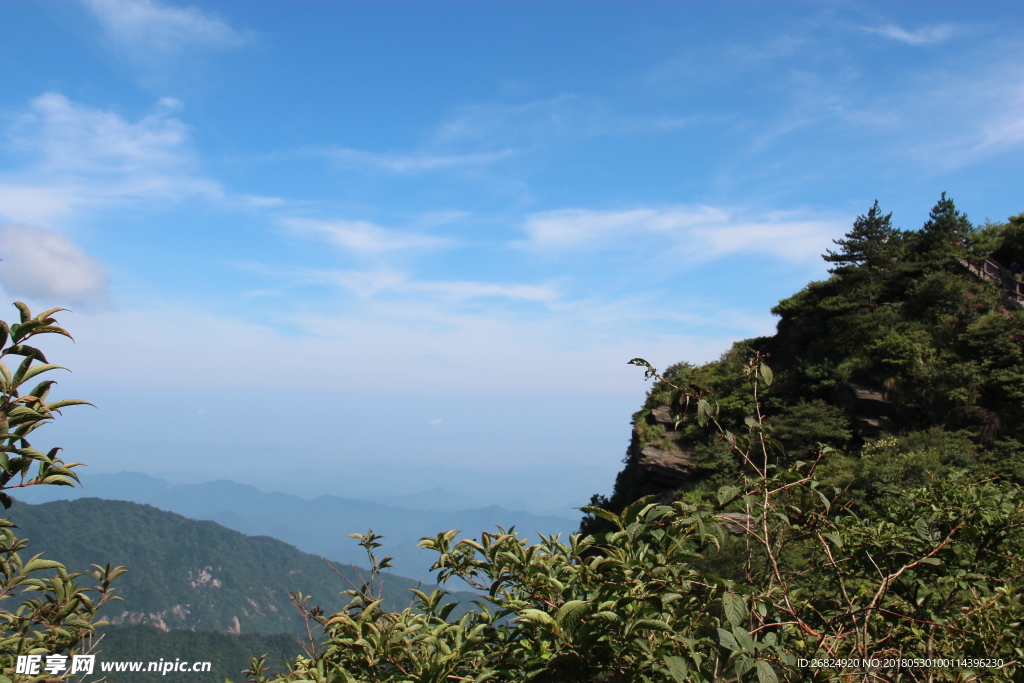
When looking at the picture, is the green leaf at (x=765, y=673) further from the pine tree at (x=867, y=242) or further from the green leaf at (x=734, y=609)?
the pine tree at (x=867, y=242)

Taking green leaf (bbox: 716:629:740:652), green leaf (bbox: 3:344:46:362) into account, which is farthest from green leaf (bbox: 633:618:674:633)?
green leaf (bbox: 3:344:46:362)

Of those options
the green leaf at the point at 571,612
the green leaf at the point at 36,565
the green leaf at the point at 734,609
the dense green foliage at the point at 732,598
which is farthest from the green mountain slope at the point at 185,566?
the green leaf at the point at 734,609

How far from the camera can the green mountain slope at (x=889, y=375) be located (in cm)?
1666

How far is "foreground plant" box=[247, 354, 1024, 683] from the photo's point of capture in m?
2.40

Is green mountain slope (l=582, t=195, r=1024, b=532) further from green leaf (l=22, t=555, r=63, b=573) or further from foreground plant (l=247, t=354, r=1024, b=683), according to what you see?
green leaf (l=22, t=555, r=63, b=573)

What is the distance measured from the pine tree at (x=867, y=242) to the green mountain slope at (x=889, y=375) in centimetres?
6

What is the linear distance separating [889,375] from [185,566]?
20764 cm

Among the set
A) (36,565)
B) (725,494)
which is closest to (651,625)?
(725,494)

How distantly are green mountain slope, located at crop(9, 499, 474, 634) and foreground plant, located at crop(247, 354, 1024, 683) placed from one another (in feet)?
532

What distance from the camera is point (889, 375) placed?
20.3m

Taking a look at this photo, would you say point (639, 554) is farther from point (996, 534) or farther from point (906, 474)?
point (906, 474)

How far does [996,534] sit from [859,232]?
2685 centimetres

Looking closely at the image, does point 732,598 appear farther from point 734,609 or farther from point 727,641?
point 727,641

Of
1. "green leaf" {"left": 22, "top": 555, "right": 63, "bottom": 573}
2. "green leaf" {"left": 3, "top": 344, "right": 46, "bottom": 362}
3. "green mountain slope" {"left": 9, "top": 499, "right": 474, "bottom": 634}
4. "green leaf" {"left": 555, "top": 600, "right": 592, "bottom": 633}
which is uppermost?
"green leaf" {"left": 3, "top": 344, "right": 46, "bottom": 362}
